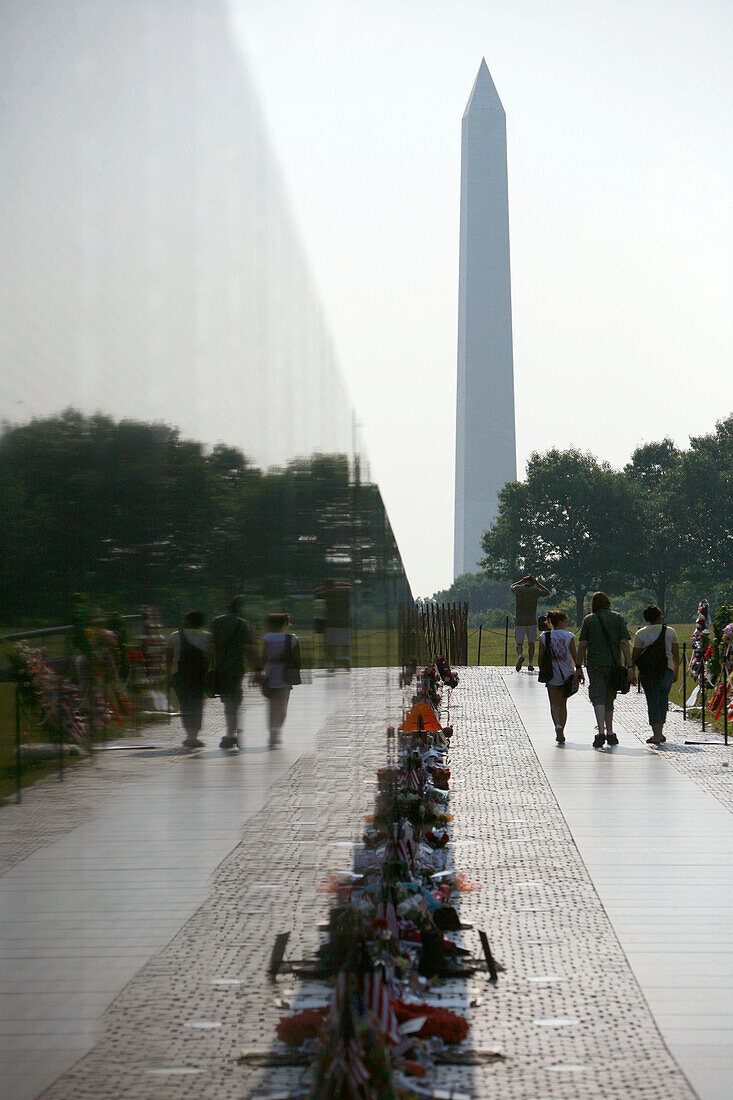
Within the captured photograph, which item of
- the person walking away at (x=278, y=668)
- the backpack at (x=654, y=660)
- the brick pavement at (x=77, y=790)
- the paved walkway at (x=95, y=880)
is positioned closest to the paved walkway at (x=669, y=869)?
the backpack at (x=654, y=660)

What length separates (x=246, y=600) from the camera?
293 centimetres

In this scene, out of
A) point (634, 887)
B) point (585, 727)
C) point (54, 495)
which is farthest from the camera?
point (585, 727)

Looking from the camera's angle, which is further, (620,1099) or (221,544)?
(620,1099)

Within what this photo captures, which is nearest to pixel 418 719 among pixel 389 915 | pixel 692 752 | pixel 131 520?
pixel 692 752

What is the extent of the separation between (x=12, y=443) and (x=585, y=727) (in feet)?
42.6

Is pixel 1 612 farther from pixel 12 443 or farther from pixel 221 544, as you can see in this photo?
pixel 221 544

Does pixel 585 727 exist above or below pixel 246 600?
below

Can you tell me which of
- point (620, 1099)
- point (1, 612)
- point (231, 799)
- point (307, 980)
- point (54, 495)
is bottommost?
point (620, 1099)

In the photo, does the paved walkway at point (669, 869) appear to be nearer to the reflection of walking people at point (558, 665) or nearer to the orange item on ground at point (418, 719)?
the reflection of walking people at point (558, 665)

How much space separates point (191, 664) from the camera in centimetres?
245

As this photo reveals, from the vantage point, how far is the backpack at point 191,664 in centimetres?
237

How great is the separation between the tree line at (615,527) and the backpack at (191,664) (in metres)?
67.6

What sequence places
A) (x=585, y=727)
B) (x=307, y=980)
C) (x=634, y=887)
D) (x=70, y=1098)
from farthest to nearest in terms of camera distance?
(x=585, y=727)
(x=634, y=887)
(x=307, y=980)
(x=70, y=1098)

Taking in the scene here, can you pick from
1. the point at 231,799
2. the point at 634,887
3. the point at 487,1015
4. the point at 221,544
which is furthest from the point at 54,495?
the point at 634,887
